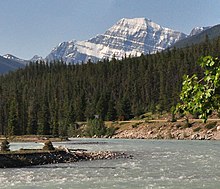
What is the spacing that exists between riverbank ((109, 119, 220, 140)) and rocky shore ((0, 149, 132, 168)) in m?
49.6

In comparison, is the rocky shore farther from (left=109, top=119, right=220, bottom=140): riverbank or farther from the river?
(left=109, top=119, right=220, bottom=140): riverbank

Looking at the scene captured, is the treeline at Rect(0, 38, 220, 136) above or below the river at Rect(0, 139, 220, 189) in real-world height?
above

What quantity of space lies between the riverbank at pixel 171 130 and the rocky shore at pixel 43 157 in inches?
1954

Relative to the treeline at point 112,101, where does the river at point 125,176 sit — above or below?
below

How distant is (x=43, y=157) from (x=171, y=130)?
217 ft

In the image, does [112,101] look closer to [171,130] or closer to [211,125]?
[171,130]

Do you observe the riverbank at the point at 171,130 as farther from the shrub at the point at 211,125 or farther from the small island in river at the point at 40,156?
the small island in river at the point at 40,156

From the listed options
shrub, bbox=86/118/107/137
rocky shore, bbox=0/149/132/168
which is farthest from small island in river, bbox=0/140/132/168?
shrub, bbox=86/118/107/137

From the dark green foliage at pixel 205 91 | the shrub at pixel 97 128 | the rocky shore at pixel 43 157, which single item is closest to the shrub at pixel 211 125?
the shrub at pixel 97 128

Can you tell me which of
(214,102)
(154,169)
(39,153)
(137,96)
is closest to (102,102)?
(137,96)

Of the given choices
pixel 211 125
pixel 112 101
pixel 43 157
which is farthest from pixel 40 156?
pixel 112 101

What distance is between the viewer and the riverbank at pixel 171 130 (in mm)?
96312

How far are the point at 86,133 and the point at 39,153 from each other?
86.7m

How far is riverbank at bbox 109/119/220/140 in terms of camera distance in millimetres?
96312
